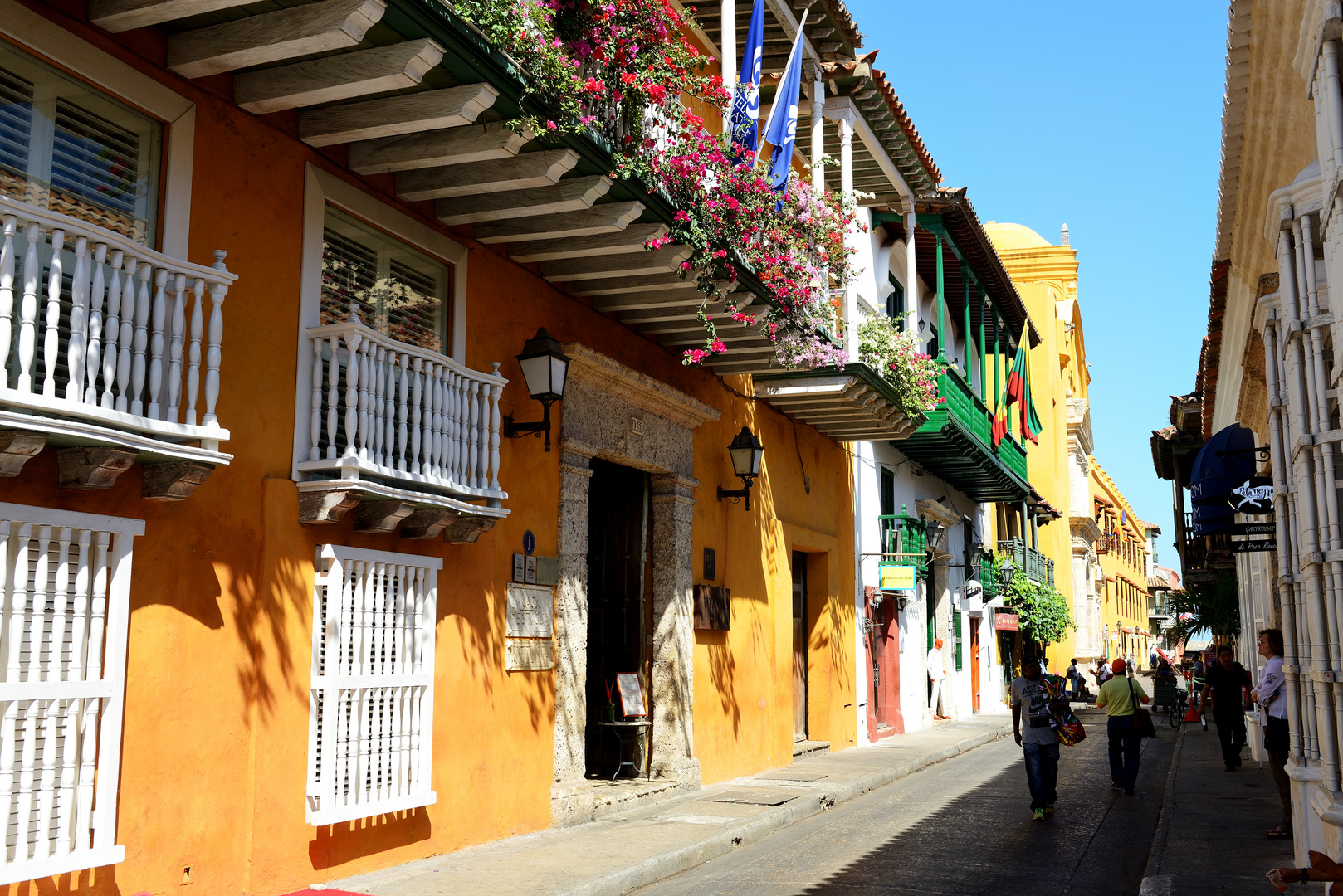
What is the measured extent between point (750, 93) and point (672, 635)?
526 centimetres

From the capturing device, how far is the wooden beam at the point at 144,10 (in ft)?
17.9

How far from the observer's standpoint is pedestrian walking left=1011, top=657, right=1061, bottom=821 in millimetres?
10734

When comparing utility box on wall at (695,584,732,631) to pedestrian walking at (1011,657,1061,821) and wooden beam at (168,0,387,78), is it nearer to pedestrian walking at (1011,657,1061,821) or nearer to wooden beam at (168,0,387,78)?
pedestrian walking at (1011,657,1061,821)

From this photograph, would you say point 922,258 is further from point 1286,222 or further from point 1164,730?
point 1286,222

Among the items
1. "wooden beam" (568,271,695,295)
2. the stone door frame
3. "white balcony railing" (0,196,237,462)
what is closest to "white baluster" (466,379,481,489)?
the stone door frame

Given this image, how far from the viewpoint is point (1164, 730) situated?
2441 centimetres

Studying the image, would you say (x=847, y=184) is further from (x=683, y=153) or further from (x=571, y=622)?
(x=571, y=622)

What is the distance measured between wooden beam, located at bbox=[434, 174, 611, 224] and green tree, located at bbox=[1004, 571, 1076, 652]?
23908 millimetres

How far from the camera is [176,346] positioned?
5.59 metres

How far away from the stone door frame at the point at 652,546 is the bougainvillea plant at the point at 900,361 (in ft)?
8.33

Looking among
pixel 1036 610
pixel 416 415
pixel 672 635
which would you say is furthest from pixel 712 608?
pixel 1036 610

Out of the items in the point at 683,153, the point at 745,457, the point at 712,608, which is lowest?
the point at 712,608

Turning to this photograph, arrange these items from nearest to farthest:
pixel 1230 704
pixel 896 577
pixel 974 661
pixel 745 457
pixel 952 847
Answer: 1. pixel 952 847
2. pixel 745 457
3. pixel 1230 704
4. pixel 896 577
5. pixel 974 661

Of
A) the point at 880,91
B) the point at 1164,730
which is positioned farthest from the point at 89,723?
the point at 1164,730
